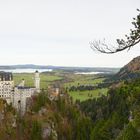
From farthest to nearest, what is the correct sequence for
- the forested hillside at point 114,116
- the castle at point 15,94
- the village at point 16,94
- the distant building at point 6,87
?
the village at point 16,94 < the castle at point 15,94 < the distant building at point 6,87 < the forested hillside at point 114,116

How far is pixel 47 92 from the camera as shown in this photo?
162125 millimetres

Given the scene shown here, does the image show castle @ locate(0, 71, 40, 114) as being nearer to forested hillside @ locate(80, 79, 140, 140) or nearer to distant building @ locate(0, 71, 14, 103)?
distant building @ locate(0, 71, 14, 103)

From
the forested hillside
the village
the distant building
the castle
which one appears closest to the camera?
the forested hillside

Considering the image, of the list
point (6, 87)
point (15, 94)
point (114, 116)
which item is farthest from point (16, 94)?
point (114, 116)

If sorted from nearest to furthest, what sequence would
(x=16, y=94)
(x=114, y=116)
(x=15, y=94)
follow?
(x=114, y=116), (x=15, y=94), (x=16, y=94)

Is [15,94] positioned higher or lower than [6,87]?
lower

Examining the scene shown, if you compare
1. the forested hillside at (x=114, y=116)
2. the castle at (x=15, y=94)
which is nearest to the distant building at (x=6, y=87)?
the castle at (x=15, y=94)

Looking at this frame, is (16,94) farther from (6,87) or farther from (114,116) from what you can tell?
(114,116)

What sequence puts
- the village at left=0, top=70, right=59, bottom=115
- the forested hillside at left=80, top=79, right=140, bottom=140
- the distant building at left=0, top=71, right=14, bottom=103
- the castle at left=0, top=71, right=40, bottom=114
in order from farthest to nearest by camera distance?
the village at left=0, top=70, right=59, bottom=115
the castle at left=0, top=71, right=40, bottom=114
the distant building at left=0, top=71, right=14, bottom=103
the forested hillside at left=80, top=79, right=140, bottom=140

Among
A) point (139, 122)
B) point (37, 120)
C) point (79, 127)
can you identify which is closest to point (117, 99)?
point (79, 127)

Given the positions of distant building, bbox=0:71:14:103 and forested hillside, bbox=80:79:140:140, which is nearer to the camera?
forested hillside, bbox=80:79:140:140

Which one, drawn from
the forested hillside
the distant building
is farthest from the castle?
the forested hillside

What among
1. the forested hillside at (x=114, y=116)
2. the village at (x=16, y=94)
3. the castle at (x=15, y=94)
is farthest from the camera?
the village at (x=16, y=94)

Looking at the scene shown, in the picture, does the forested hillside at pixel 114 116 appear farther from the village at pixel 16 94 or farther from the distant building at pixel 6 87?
the distant building at pixel 6 87
